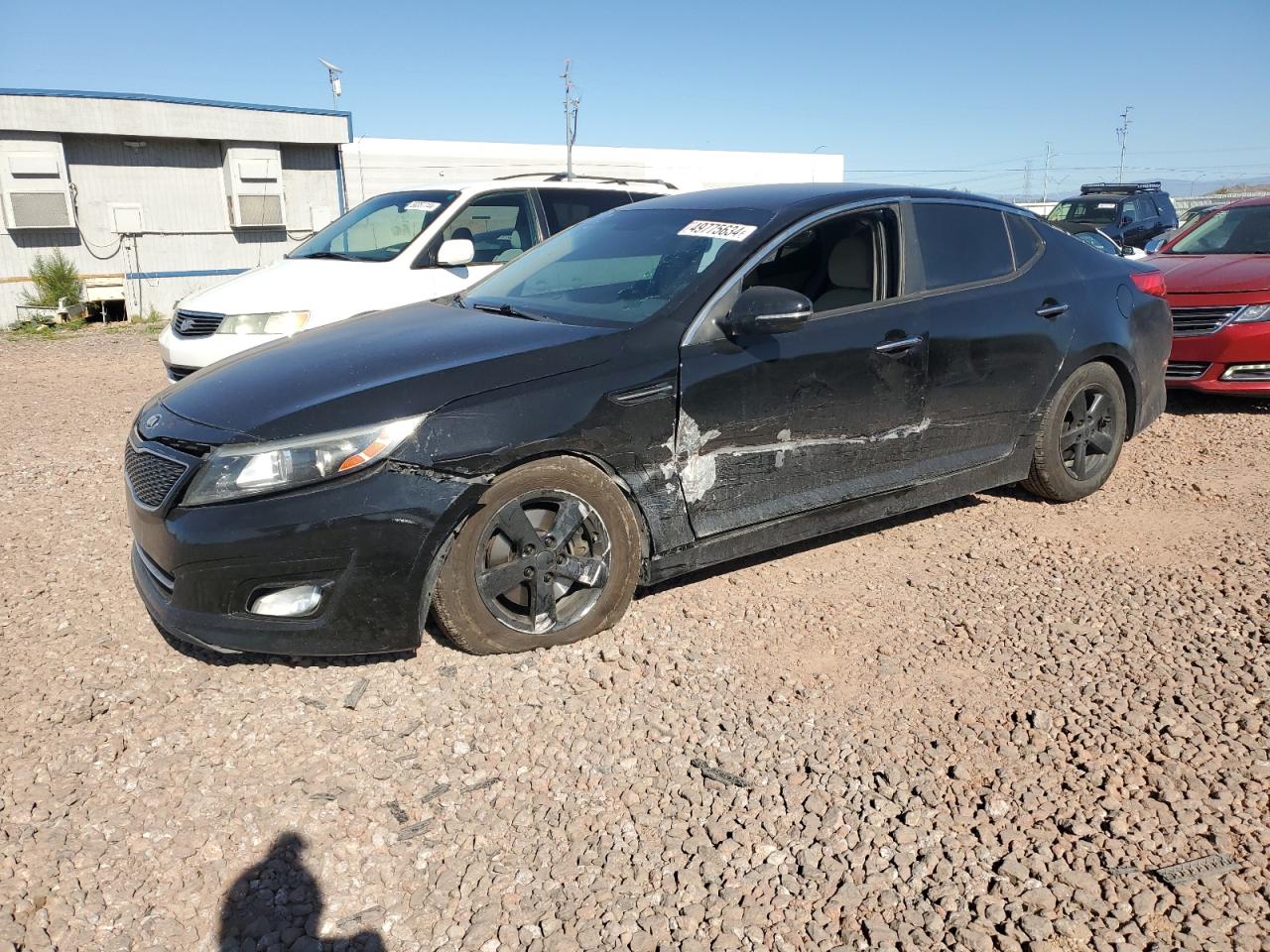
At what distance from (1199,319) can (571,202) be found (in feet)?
16.5

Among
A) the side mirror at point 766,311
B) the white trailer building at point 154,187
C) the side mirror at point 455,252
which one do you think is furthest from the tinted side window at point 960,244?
the white trailer building at point 154,187

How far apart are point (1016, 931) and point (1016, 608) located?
6.33 feet

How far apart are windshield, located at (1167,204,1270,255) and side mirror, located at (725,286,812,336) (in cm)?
641

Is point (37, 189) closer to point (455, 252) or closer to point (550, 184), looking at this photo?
point (550, 184)

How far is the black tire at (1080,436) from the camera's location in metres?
5.08

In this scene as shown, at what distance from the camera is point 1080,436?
525 centimetres

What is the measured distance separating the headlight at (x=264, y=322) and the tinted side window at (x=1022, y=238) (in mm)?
4897

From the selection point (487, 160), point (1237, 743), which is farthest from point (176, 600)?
point (487, 160)

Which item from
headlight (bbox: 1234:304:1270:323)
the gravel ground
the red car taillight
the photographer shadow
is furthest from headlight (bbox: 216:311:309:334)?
headlight (bbox: 1234:304:1270:323)

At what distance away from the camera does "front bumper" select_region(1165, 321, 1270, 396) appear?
7.25 metres

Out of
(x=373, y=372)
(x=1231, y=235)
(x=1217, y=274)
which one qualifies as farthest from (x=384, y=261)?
(x=1231, y=235)

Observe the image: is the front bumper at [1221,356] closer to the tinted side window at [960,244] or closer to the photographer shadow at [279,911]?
the tinted side window at [960,244]

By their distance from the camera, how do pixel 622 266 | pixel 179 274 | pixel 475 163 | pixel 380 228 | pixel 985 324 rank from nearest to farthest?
pixel 622 266, pixel 985 324, pixel 380 228, pixel 179 274, pixel 475 163

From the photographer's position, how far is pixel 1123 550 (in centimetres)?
467
